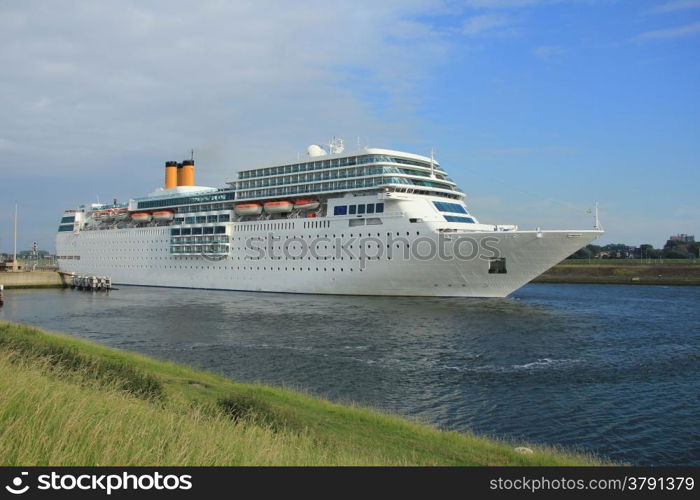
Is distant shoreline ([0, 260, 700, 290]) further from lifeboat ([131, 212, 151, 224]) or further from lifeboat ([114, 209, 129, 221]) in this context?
lifeboat ([131, 212, 151, 224])

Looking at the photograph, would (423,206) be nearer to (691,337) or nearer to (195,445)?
(691,337)

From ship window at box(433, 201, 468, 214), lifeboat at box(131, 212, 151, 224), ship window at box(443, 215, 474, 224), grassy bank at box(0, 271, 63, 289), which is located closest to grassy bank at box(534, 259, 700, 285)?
ship window at box(433, 201, 468, 214)

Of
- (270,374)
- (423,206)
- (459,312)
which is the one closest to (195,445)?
(270,374)

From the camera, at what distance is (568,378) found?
18.5 m

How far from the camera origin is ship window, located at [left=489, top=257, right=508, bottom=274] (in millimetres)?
38219

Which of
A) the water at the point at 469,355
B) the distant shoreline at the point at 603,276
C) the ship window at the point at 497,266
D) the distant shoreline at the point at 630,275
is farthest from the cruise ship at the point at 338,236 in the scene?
the distant shoreline at the point at 630,275

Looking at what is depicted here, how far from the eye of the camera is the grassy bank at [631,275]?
78.0m

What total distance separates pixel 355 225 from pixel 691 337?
920 inches

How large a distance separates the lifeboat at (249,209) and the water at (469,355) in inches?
476

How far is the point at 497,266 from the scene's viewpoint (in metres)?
38.5

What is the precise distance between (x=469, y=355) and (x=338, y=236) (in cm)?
2273

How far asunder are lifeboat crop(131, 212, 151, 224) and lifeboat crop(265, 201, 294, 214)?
69.6ft

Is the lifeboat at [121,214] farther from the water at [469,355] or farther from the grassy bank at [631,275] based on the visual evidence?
the grassy bank at [631,275]

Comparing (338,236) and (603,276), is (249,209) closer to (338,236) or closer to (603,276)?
(338,236)
